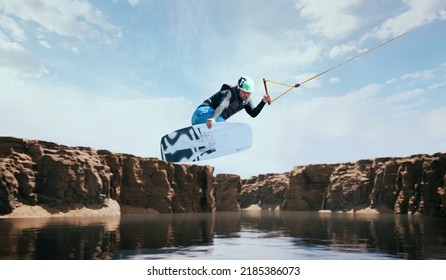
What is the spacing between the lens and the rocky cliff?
70.0 meters

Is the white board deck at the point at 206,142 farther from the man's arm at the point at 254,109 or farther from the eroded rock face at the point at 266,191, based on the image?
the eroded rock face at the point at 266,191

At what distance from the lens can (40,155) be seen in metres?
72.4

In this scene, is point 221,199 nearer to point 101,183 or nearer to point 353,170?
point 353,170

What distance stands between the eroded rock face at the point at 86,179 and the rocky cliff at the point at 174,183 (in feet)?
0.53

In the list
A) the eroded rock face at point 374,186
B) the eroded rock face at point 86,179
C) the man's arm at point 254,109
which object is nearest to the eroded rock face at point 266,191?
the eroded rock face at point 374,186

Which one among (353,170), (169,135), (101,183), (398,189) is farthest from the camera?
(353,170)

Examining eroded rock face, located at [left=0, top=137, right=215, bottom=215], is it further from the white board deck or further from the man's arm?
the man's arm

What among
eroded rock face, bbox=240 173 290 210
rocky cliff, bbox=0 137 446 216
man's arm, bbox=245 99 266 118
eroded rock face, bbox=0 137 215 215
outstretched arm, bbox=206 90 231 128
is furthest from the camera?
eroded rock face, bbox=240 173 290 210

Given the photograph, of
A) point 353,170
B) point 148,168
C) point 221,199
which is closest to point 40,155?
point 148,168

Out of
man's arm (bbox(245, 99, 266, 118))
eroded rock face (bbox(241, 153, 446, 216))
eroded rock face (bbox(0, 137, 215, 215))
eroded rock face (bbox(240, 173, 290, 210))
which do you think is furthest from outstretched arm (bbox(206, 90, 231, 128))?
eroded rock face (bbox(240, 173, 290, 210))

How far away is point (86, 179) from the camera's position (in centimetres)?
7869

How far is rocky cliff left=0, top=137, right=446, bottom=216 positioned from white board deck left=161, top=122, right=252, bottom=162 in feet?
198

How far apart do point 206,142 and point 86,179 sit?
7235 cm
